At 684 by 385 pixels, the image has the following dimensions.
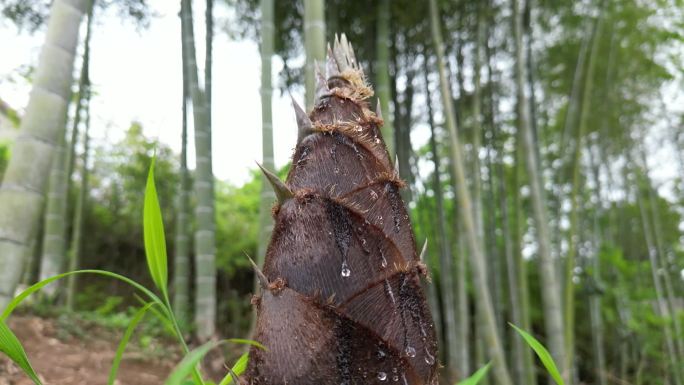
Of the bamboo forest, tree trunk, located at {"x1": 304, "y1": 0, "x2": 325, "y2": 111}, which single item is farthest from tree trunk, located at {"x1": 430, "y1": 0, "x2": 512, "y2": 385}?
tree trunk, located at {"x1": 304, "y1": 0, "x2": 325, "y2": 111}

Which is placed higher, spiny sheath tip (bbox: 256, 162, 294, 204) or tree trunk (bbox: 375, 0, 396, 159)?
tree trunk (bbox: 375, 0, 396, 159)

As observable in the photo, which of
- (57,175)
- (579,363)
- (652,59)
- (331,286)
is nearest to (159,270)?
(331,286)

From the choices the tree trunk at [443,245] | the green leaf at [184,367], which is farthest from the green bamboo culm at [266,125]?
the tree trunk at [443,245]

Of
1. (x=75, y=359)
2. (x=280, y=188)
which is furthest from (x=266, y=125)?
(x=280, y=188)

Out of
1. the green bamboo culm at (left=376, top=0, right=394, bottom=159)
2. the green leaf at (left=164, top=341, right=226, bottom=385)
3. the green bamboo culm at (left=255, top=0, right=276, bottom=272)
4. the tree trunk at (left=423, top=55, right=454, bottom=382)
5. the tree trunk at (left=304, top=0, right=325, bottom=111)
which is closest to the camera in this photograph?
the green leaf at (left=164, top=341, right=226, bottom=385)

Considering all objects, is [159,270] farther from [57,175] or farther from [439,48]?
[57,175]

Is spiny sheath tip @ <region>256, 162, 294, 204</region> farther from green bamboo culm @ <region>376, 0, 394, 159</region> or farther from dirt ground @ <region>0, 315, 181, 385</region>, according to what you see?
green bamboo culm @ <region>376, 0, 394, 159</region>
